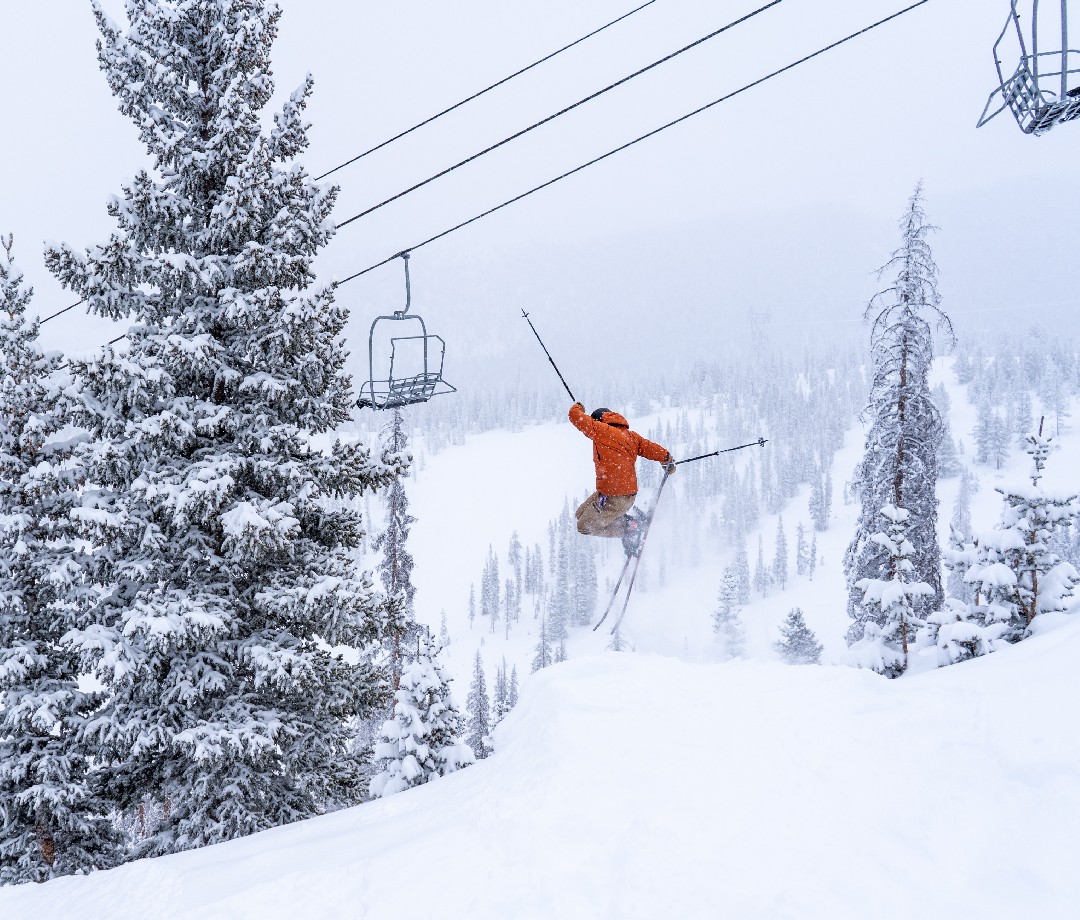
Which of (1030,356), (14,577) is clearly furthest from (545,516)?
(14,577)

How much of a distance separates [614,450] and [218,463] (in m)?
5.01

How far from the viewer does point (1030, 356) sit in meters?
195

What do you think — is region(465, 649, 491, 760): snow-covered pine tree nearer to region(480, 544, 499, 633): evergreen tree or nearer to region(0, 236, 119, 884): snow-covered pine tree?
region(0, 236, 119, 884): snow-covered pine tree

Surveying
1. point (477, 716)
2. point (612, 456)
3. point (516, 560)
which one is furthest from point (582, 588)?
point (612, 456)

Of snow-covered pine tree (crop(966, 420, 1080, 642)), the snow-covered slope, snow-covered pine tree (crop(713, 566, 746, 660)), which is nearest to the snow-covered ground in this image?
the snow-covered slope

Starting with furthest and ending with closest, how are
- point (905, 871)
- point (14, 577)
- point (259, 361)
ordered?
point (14, 577)
point (259, 361)
point (905, 871)

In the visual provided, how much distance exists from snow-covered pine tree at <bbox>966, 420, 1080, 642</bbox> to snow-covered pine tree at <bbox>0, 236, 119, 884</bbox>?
14298mm

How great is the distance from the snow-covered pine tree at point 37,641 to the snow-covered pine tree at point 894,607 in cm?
1397

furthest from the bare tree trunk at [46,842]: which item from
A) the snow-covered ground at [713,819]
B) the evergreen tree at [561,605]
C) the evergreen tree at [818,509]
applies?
the evergreen tree at [818,509]

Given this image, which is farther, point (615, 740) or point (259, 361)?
point (259, 361)

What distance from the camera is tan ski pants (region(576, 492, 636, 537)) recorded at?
10.1 metres

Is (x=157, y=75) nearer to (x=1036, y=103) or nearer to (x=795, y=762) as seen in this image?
(x=1036, y=103)

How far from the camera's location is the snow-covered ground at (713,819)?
4.44 metres

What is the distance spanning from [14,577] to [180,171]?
21.9ft
